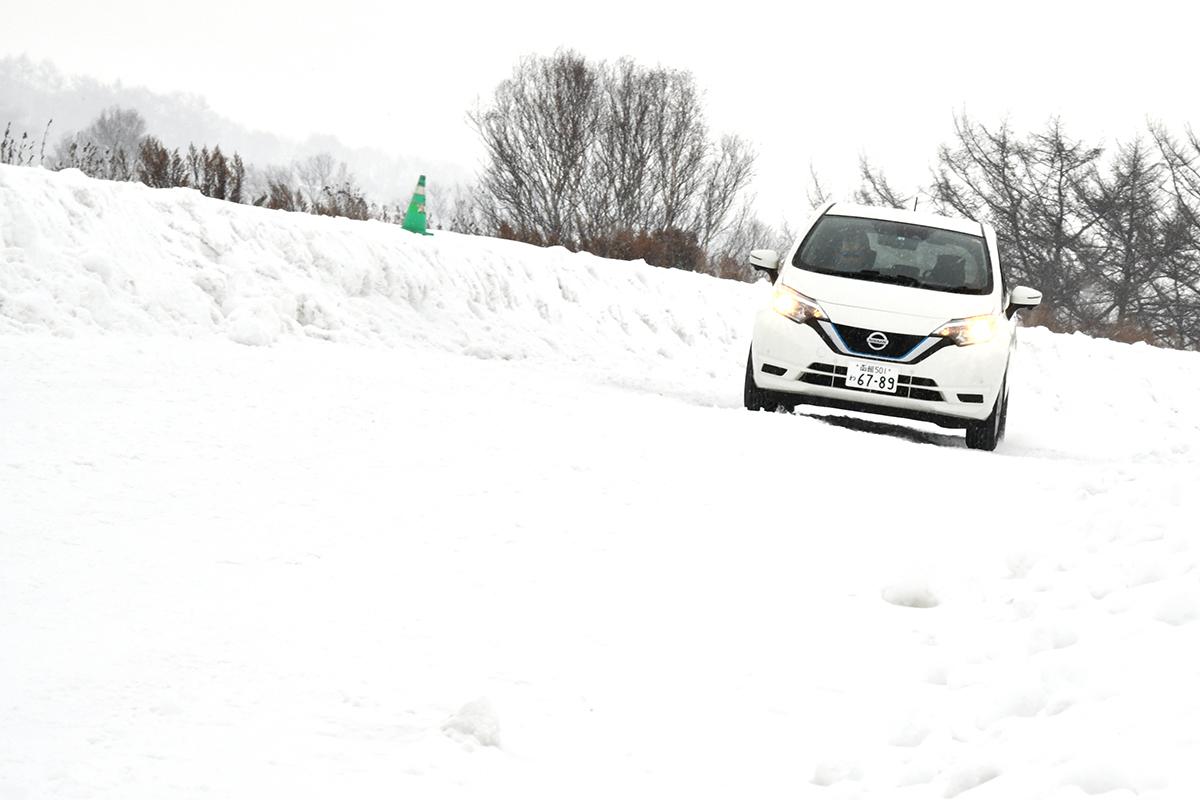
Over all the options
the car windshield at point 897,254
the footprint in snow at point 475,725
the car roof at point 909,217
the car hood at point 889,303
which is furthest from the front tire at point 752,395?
the footprint in snow at point 475,725

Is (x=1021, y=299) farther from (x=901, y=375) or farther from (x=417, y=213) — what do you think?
(x=417, y=213)

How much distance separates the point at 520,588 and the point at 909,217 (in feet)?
22.6

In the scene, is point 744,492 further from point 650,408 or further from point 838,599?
point 650,408

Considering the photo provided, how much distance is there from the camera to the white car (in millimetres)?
9438

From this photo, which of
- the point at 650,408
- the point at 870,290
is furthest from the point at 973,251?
the point at 650,408

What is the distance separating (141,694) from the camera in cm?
355

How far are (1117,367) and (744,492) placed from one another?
51.0 feet

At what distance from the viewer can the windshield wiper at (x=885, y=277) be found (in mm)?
9891

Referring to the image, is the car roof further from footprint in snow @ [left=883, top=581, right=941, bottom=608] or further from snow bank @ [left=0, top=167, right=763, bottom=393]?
footprint in snow @ [left=883, top=581, right=941, bottom=608]

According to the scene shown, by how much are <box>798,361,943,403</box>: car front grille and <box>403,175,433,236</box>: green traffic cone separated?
23.9 feet

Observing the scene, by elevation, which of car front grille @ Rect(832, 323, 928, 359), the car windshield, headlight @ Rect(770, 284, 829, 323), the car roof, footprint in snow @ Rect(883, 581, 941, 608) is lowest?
footprint in snow @ Rect(883, 581, 941, 608)

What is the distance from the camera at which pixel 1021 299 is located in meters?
9.91

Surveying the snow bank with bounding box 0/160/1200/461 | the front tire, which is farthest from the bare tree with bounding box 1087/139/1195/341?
the front tire

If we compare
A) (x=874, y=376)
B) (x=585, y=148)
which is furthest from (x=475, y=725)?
(x=585, y=148)
